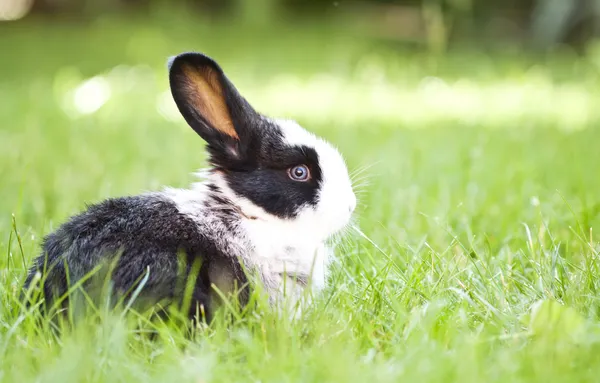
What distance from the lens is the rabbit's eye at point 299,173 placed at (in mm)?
2990

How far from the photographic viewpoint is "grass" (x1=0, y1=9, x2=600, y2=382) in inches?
83.3

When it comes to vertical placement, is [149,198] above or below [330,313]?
above

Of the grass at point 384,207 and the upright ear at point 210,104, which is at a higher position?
the upright ear at point 210,104

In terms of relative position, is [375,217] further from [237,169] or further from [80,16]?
[80,16]

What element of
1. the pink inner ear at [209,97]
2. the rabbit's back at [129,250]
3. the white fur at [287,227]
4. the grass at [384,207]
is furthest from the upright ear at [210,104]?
the grass at [384,207]

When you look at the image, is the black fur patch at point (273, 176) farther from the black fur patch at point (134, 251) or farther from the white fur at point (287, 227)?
the black fur patch at point (134, 251)

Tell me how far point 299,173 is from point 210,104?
42 cm

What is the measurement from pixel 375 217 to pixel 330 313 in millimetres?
1547

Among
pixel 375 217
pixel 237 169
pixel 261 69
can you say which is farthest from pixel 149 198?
pixel 261 69

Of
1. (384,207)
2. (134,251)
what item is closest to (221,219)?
(134,251)

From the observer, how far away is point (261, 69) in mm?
10648

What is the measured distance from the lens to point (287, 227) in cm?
295

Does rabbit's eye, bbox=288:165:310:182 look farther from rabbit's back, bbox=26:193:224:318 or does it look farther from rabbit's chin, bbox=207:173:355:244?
rabbit's back, bbox=26:193:224:318

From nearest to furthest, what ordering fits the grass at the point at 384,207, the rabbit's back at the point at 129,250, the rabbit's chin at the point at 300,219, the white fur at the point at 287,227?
the grass at the point at 384,207, the rabbit's back at the point at 129,250, the white fur at the point at 287,227, the rabbit's chin at the point at 300,219
